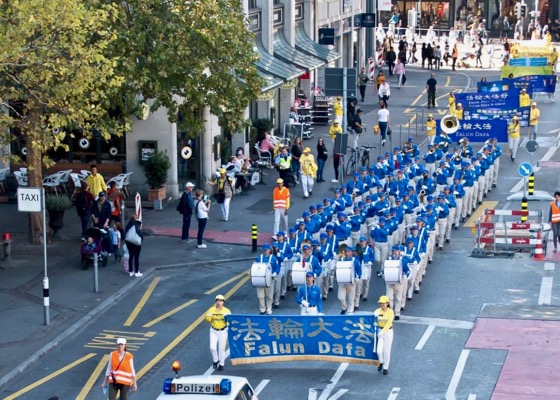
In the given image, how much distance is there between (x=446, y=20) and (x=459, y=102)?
45307 mm

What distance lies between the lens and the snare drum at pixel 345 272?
25625mm

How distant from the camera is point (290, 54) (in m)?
48.1

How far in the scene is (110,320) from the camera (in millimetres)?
26094

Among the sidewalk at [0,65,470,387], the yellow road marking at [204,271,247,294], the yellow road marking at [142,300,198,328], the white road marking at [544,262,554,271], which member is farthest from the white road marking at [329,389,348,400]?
the white road marking at [544,262,554,271]

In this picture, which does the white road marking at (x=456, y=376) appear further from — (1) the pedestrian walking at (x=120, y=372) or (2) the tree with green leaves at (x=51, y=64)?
(2) the tree with green leaves at (x=51, y=64)

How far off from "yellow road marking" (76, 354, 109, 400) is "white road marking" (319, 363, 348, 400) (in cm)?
415

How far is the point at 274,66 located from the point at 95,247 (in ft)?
54.6

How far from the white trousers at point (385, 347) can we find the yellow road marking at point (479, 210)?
12880mm

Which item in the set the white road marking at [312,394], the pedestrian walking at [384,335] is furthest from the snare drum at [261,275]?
the white road marking at [312,394]

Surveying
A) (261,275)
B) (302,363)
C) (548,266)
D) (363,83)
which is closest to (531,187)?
(548,266)

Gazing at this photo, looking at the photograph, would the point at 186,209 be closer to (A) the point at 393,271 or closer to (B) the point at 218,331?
(A) the point at 393,271

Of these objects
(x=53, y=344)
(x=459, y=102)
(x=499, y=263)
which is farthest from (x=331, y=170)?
(x=53, y=344)

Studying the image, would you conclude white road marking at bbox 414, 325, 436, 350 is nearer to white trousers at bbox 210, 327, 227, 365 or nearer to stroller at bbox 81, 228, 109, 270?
white trousers at bbox 210, 327, 227, 365

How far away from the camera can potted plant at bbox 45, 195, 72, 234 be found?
3234 centimetres
